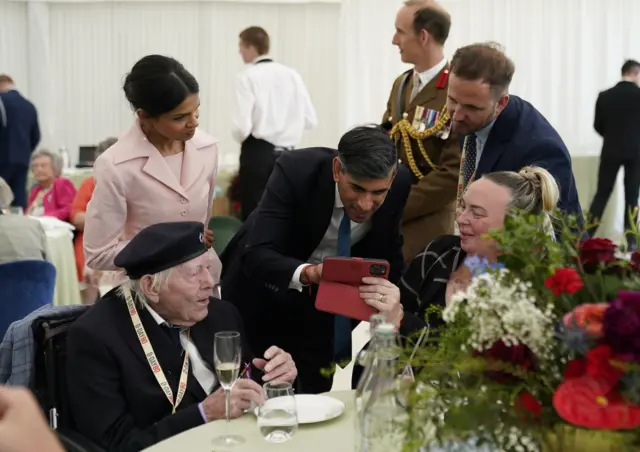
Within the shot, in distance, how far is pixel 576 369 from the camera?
129 centimetres

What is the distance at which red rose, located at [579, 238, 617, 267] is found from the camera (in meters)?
1.39

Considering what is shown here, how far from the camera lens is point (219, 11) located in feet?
35.9

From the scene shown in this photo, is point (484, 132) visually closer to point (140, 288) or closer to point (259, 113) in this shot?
point (140, 288)

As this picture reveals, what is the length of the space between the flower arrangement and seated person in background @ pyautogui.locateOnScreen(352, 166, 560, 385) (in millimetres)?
1070

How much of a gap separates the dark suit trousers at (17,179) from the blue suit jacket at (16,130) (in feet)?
0.13

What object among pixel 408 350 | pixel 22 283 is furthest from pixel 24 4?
pixel 408 350

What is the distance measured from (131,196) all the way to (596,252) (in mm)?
1982

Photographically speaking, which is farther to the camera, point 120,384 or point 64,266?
point 64,266

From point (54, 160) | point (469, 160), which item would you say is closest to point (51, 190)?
point (54, 160)

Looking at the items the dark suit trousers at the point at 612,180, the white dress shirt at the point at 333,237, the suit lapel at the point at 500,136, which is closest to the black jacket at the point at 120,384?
the white dress shirt at the point at 333,237

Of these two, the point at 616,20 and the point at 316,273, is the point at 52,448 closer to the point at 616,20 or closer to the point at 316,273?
the point at 316,273

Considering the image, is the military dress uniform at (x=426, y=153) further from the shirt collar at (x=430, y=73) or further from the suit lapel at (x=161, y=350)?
the suit lapel at (x=161, y=350)

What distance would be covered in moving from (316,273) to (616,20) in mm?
7943

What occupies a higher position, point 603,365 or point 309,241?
point 603,365
